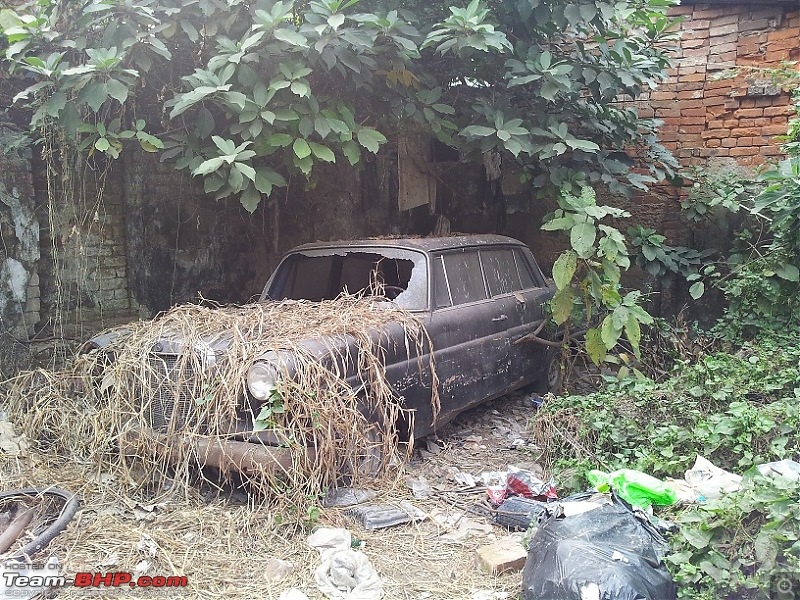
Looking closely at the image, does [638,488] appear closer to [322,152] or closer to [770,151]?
[322,152]

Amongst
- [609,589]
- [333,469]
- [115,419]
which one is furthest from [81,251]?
[609,589]

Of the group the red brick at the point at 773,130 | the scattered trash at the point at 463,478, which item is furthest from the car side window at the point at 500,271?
the red brick at the point at 773,130

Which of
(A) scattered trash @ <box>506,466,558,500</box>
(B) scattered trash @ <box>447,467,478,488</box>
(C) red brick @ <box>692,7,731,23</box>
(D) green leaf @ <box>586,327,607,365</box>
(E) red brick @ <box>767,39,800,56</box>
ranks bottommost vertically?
(B) scattered trash @ <box>447,467,478,488</box>

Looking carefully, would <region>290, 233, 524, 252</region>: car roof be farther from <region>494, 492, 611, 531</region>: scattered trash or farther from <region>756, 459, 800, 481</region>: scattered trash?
<region>756, 459, 800, 481</region>: scattered trash

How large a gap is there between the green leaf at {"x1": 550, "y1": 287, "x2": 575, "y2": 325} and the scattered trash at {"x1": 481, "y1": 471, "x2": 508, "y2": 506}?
4.98ft

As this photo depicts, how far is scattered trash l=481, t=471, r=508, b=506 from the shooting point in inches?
150

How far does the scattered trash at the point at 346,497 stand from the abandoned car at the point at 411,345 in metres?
0.41

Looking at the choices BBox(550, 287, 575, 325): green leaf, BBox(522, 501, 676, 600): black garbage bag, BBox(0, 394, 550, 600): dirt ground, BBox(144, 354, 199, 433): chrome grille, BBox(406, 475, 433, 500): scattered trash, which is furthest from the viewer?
BBox(550, 287, 575, 325): green leaf

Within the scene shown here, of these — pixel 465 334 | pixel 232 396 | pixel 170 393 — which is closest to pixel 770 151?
pixel 465 334

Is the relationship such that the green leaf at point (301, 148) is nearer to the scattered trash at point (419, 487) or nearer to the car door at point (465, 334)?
the car door at point (465, 334)

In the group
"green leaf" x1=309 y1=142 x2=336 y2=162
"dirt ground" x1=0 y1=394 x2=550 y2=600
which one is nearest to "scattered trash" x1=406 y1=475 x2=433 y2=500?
"dirt ground" x1=0 y1=394 x2=550 y2=600

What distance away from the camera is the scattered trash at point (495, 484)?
3.81 m

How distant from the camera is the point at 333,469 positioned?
364 cm

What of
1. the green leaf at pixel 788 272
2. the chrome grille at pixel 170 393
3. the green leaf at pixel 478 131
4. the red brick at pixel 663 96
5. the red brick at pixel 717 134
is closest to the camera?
the chrome grille at pixel 170 393
